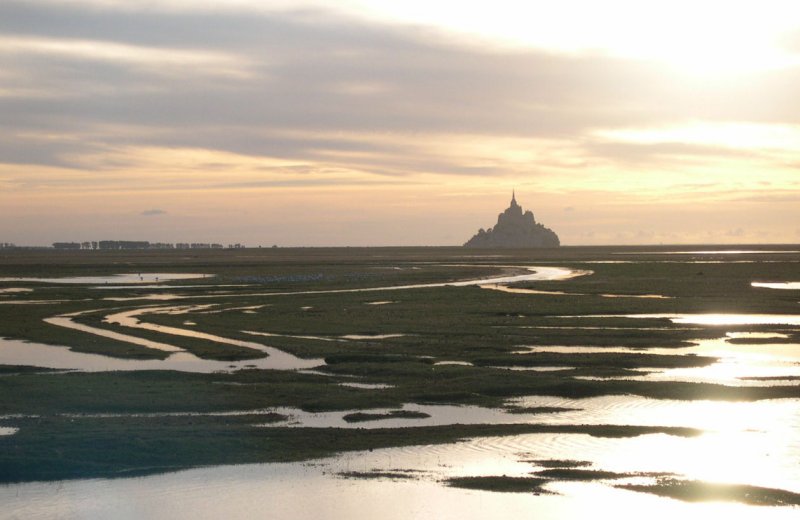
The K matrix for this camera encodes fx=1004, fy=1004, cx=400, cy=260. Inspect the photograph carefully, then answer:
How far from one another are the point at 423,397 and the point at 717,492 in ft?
33.2

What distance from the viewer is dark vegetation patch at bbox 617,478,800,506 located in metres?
16.8

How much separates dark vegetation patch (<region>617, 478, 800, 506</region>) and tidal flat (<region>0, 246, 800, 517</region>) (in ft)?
0.17

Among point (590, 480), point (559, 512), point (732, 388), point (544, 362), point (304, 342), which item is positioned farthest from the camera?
point (304, 342)

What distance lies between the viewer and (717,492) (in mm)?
17406

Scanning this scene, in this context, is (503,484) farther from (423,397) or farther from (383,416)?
(423,397)

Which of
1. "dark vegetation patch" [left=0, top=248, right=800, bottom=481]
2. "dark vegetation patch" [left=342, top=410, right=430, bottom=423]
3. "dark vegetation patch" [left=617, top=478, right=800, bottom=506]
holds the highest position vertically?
"dark vegetation patch" [left=0, top=248, right=800, bottom=481]

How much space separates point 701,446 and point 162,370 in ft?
55.1

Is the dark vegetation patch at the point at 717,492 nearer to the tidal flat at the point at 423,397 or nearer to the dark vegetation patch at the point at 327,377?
the tidal flat at the point at 423,397

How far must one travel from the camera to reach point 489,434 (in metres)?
21.6

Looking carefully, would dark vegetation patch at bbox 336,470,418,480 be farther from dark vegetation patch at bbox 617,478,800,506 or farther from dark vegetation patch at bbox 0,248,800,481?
dark vegetation patch at bbox 617,478,800,506

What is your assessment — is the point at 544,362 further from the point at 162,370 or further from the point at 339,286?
the point at 339,286

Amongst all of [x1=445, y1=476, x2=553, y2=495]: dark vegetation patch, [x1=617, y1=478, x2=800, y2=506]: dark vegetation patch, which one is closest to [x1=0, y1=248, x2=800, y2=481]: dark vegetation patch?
[x1=445, y1=476, x2=553, y2=495]: dark vegetation patch

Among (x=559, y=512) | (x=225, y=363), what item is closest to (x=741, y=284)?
(x=225, y=363)

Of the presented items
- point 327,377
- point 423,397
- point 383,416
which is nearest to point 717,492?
point 383,416
